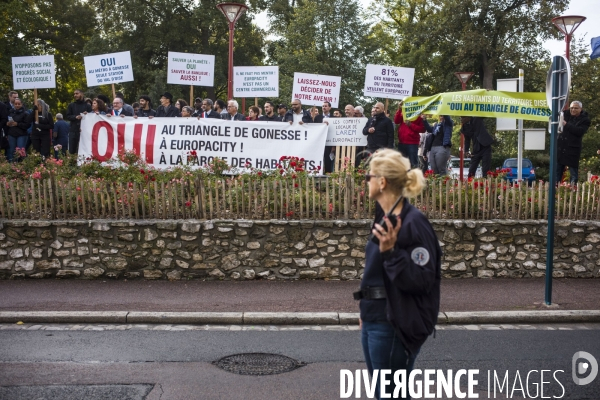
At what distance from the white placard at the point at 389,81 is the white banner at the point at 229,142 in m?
2.54

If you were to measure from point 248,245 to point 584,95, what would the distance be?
111ft

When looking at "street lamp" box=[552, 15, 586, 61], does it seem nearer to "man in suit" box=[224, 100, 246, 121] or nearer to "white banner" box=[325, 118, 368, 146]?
"white banner" box=[325, 118, 368, 146]

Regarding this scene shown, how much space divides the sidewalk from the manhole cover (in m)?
1.59

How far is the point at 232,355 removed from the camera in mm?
7145

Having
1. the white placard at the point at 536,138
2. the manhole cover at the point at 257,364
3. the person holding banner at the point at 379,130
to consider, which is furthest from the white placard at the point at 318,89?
the manhole cover at the point at 257,364

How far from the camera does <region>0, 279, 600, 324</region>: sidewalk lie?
346 inches

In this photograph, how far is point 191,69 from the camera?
57.7ft

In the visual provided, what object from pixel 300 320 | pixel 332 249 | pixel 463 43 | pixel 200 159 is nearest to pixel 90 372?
pixel 300 320

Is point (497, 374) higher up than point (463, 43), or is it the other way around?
point (463, 43)

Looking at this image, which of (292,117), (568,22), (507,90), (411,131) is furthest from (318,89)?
(568,22)

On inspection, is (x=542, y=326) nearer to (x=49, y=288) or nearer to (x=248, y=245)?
(x=248, y=245)

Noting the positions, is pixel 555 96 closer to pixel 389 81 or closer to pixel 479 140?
pixel 479 140

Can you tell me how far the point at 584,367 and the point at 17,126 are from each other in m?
13.7

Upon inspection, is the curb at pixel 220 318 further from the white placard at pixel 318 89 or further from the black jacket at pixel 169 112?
the white placard at pixel 318 89
